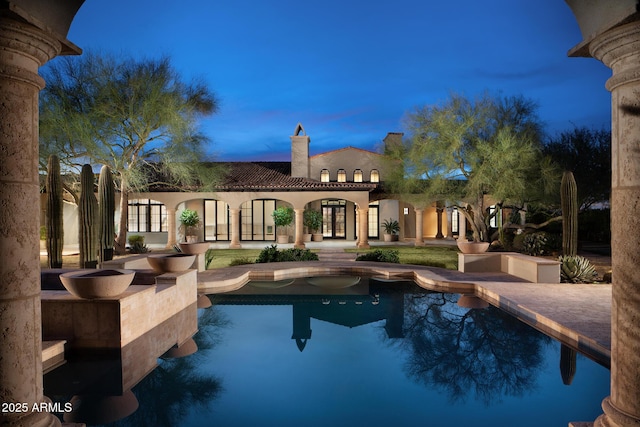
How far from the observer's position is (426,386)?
566cm

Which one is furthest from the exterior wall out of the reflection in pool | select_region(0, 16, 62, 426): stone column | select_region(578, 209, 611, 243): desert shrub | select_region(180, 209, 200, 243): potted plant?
select_region(0, 16, 62, 426): stone column

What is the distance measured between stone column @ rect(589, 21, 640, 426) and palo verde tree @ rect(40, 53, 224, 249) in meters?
18.6

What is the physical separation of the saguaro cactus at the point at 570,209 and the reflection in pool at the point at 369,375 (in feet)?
18.1

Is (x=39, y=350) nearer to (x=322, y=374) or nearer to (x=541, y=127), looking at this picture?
(x=322, y=374)

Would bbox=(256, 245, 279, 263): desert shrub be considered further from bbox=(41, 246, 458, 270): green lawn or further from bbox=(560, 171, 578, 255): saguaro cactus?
bbox=(560, 171, 578, 255): saguaro cactus

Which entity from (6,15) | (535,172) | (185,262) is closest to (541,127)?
(535,172)

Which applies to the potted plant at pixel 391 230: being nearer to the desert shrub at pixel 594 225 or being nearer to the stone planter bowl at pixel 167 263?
the desert shrub at pixel 594 225

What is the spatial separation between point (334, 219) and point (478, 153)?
37.1ft

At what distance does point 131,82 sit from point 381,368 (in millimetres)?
17854

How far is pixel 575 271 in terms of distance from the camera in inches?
456

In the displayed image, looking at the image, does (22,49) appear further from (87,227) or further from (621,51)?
(87,227)

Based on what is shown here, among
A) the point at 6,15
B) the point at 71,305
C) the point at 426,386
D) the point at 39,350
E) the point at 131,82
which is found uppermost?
the point at 131,82

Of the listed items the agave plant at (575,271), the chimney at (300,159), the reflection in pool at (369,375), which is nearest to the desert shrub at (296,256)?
the reflection in pool at (369,375)

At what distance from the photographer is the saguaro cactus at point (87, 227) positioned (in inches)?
455
